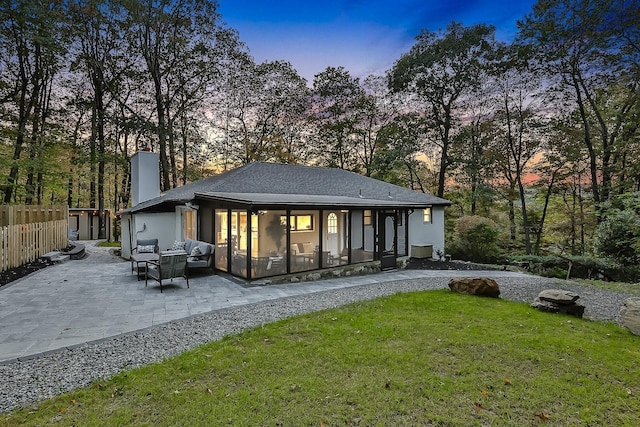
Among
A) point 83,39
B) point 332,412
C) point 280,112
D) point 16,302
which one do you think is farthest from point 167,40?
point 332,412

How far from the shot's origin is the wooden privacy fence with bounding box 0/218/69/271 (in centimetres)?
870

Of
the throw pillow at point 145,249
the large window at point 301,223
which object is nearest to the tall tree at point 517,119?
the large window at point 301,223

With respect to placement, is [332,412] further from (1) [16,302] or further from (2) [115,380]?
(1) [16,302]

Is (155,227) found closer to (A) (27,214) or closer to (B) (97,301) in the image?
(A) (27,214)

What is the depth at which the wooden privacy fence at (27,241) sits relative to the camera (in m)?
8.70

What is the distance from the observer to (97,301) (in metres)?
6.45

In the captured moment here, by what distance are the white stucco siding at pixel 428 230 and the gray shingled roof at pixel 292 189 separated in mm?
697

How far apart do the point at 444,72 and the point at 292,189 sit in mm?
14072

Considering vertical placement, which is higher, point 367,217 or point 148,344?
point 367,217

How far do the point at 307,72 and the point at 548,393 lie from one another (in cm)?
2303

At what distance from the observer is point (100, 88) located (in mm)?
19219

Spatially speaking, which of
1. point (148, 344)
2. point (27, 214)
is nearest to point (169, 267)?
point (148, 344)

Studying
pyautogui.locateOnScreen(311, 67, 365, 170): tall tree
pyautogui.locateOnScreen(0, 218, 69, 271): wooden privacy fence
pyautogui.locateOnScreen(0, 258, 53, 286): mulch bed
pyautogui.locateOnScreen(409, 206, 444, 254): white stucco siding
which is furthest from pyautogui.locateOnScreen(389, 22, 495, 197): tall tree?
pyautogui.locateOnScreen(0, 218, 69, 271): wooden privacy fence

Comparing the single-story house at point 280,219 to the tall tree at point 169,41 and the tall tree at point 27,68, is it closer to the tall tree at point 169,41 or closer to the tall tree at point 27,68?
the tall tree at point 169,41
